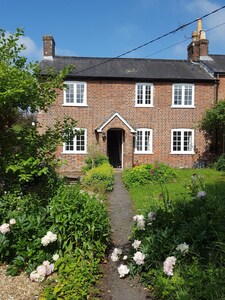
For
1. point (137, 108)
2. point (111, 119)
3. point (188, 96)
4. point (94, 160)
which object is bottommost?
point (94, 160)

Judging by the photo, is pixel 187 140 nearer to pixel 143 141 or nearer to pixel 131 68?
pixel 143 141

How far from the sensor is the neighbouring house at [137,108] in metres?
21.5

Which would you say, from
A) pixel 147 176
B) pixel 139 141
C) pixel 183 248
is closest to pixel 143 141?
pixel 139 141

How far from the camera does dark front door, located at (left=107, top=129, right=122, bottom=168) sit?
23.4 m

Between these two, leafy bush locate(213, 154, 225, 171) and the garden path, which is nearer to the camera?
the garden path

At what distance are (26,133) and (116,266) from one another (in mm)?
2982

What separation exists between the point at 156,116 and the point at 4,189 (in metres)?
17.4

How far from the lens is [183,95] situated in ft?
73.8

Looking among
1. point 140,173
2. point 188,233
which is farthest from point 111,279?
point 140,173

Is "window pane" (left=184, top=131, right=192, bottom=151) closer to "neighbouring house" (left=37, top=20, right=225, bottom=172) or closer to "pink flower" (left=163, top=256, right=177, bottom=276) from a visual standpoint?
"neighbouring house" (left=37, top=20, right=225, bottom=172)

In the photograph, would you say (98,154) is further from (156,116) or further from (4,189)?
(4,189)

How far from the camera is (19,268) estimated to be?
17.0 feet

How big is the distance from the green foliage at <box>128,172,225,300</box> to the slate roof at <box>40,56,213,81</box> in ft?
56.1

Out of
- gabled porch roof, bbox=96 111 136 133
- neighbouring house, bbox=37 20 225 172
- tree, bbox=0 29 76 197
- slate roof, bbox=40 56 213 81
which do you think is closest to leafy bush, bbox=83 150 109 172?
neighbouring house, bbox=37 20 225 172
